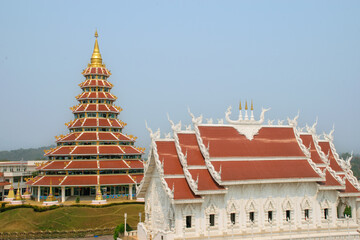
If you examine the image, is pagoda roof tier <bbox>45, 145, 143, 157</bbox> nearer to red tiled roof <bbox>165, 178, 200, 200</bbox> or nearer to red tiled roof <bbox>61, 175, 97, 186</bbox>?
red tiled roof <bbox>61, 175, 97, 186</bbox>

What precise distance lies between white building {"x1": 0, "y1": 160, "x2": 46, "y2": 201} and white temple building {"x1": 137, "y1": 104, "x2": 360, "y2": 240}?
4089 centimetres

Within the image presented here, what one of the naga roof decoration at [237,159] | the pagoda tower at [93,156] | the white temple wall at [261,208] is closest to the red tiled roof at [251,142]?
the naga roof decoration at [237,159]

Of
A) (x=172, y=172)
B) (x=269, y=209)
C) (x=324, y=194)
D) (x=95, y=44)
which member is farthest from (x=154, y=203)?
(x=95, y=44)

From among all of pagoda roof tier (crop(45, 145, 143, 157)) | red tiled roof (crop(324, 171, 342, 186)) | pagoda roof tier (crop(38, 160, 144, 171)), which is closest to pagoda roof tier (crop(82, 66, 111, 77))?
pagoda roof tier (crop(45, 145, 143, 157))

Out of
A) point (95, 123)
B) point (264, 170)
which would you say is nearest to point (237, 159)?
point (264, 170)

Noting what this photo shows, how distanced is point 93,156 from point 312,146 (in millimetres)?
25832

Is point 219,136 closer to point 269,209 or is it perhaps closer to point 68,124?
point 269,209

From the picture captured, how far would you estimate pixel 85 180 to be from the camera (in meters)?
50.7

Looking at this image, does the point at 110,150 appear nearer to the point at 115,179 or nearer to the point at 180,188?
the point at 115,179

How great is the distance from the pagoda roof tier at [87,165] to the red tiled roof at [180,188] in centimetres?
2243

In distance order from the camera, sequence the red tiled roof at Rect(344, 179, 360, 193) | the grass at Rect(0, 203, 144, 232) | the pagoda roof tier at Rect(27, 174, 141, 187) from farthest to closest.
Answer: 1. the pagoda roof tier at Rect(27, 174, 141, 187)
2. the grass at Rect(0, 203, 144, 232)
3. the red tiled roof at Rect(344, 179, 360, 193)

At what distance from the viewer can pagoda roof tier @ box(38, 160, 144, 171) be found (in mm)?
51406

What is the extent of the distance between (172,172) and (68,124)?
98.4 feet

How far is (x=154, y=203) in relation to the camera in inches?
1273
